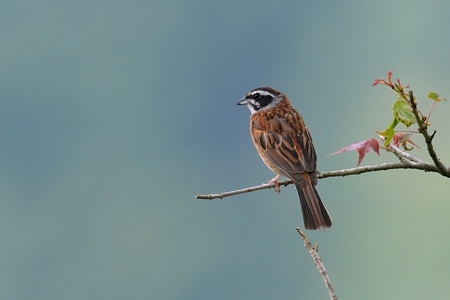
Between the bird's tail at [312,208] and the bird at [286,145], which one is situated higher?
the bird at [286,145]

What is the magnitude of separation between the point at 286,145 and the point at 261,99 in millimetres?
1273

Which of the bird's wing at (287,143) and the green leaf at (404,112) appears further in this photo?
the bird's wing at (287,143)

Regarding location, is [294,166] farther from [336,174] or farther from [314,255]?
[314,255]

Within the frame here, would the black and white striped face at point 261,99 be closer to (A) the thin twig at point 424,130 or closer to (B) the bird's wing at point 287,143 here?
(B) the bird's wing at point 287,143

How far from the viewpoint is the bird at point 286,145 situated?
6.59 meters

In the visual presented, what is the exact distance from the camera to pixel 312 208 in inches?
258

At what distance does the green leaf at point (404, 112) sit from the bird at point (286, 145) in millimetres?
2766

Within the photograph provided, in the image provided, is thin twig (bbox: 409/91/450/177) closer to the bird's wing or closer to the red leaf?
the red leaf

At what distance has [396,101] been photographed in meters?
3.70

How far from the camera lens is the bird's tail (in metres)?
6.38

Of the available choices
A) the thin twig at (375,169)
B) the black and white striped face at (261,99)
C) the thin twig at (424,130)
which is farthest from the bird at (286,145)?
the thin twig at (424,130)

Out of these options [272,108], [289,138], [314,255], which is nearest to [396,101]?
[314,255]

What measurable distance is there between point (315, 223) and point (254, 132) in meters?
1.92

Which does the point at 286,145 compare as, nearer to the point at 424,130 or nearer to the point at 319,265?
the point at 424,130
